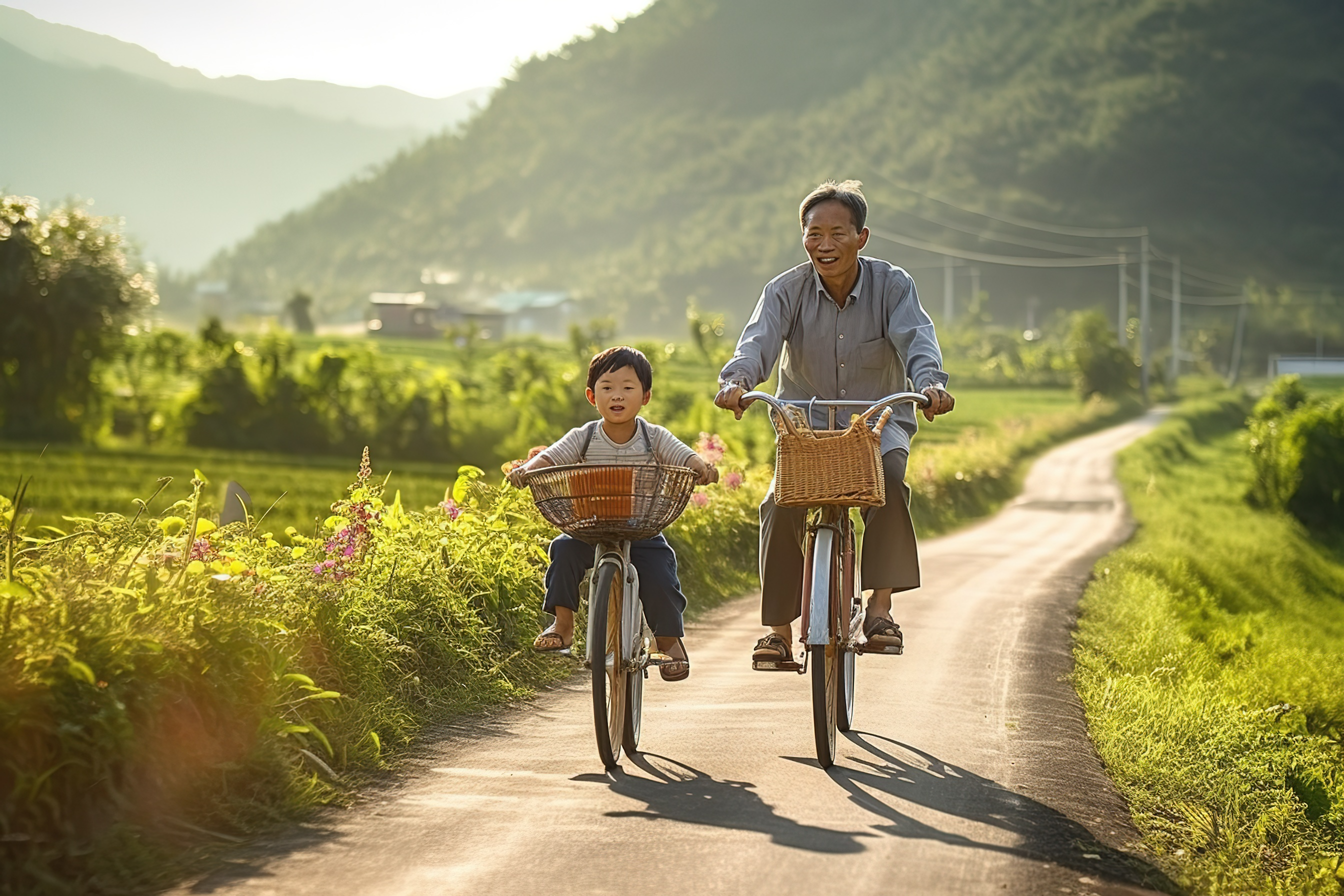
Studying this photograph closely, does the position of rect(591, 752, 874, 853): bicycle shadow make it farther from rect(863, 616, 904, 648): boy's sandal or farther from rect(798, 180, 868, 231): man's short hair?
rect(798, 180, 868, 231): man's short hair

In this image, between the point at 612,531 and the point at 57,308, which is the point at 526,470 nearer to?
the point at 612,531

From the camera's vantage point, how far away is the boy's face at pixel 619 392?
18.4 feet

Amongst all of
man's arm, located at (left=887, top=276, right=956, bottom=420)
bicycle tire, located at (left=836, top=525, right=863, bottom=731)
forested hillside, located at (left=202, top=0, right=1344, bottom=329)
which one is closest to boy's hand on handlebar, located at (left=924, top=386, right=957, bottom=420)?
man's arm, located at (left=887, top=276, right=956, bottom=420)

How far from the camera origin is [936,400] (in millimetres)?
5523

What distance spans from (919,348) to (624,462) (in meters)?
1.31

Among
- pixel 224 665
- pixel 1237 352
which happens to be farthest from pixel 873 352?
pixel 1237 352

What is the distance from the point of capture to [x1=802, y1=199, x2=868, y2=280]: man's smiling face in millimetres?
5812

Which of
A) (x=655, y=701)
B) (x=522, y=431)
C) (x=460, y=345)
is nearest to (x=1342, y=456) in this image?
(x=522, y=431)

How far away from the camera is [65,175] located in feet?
375

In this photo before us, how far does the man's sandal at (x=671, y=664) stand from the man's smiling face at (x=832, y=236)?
1.70 meters

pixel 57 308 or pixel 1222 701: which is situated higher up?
pixel 57 308

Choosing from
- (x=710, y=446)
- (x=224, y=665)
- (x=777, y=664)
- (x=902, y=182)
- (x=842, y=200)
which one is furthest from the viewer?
(x=902, y=182)

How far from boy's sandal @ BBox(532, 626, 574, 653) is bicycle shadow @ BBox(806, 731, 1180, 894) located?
1.04 meters

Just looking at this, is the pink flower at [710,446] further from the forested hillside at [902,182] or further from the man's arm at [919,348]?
the forested hillside at [902,182]
